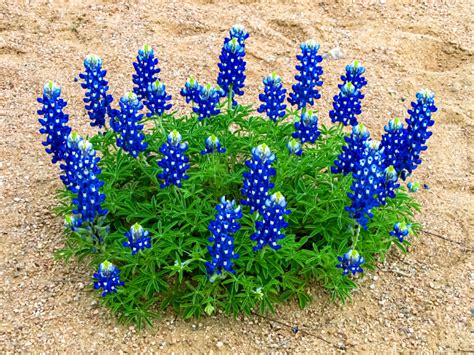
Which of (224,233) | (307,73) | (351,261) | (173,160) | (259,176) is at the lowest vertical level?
(351,261)

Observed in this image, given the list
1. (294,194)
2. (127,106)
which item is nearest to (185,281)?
(294,194)

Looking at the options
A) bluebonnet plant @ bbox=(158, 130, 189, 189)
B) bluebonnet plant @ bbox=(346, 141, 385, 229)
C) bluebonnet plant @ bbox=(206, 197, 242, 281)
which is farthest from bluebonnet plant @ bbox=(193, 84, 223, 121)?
bluebonnet plant @ bbox=(346, 141, 385, 229)

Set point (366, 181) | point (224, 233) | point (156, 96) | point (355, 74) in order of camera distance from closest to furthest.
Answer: point (224, 233)
point (366, 181)
point (156, 96)
point (355, 74)

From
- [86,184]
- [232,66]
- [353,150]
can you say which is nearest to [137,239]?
[86,184]

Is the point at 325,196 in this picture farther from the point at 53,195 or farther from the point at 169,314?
the point at 53,195

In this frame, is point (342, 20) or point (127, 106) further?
point (342, 20)

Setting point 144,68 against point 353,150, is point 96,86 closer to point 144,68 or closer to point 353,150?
point 144,68

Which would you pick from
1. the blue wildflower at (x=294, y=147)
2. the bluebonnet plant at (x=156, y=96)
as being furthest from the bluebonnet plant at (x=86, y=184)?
the blue wildflower at (x=294, y=147)
